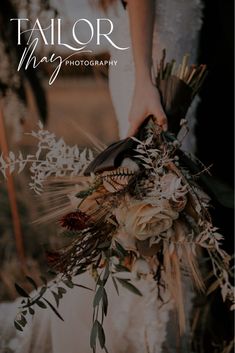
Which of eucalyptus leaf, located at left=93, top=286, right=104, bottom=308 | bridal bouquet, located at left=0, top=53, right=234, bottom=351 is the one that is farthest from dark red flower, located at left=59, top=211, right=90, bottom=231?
eucalyptus leaf, located at left=93, top=286, right=104, bottom=308

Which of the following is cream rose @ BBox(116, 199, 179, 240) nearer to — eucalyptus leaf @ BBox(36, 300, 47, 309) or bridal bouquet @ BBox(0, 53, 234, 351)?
bridal bouquet @ BBox(0, 53, 234, 351)

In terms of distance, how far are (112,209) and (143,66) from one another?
0.27m

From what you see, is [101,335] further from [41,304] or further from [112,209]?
[112,209]

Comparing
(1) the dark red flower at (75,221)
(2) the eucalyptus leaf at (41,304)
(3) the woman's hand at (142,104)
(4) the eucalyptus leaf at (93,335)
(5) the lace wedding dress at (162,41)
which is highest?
(5) the lace wedding dress at (162,41)

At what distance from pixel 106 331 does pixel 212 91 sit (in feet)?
1.68

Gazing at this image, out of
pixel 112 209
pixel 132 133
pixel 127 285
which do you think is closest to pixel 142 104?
pixel 132 133

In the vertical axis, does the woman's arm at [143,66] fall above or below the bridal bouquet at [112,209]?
above

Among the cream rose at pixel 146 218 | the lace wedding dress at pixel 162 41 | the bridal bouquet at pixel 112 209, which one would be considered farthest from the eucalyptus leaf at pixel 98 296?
the lace wedding dress at pixel 162 41

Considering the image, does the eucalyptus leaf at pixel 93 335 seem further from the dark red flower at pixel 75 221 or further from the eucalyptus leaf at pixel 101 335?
the dark red flower at pixel 75 221

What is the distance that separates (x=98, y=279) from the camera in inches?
39.8

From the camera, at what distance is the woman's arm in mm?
1048

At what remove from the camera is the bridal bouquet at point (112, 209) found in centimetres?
100

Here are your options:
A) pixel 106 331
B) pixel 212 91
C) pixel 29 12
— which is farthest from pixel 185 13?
pixel 106 331

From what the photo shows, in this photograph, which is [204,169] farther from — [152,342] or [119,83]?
[152,342]
